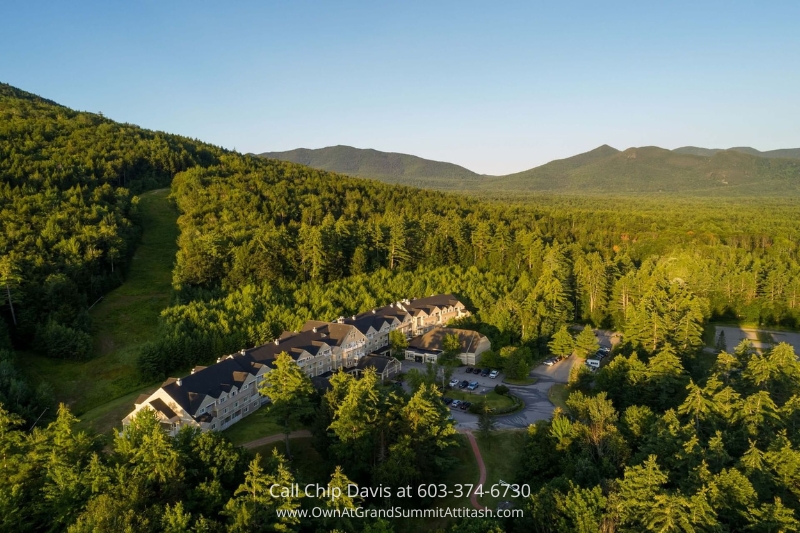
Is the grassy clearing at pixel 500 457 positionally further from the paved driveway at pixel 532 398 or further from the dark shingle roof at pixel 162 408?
the dark shingle roof at pixel 162 408

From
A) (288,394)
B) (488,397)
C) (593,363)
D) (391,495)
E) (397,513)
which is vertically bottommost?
(397,513)

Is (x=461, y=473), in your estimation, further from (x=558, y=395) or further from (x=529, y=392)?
(x=558, y=395)

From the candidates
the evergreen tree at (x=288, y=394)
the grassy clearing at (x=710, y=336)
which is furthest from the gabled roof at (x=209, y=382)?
the grassy clearing at (x=710, y=336)

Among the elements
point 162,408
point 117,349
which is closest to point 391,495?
point 162,408

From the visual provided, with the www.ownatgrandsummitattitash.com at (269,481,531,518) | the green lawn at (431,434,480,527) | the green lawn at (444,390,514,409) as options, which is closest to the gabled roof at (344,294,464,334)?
the green lawn at (444,390,514,409)

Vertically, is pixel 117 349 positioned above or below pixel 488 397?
above

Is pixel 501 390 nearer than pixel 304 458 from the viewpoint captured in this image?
No
